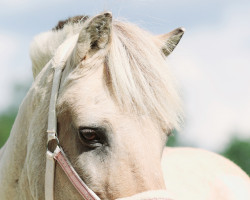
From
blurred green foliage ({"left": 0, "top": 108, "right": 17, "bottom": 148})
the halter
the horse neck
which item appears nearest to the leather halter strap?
the halter

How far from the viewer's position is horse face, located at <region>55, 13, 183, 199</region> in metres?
2.52

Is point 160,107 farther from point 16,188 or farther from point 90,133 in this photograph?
point 16,188

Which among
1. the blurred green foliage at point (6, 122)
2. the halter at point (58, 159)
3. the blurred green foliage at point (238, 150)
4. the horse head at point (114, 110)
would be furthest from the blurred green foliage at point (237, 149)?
the horse head at point (114, 110)

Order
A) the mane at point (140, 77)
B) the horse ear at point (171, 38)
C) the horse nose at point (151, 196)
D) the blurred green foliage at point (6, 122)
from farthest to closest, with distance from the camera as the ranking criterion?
the blurred green foliage at point (6, 122) < the horse ear at point (171, 38) < the mane at point (140, 77) < the horse nose at point (151, 196)

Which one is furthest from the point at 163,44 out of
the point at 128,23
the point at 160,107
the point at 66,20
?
the point at 66,20

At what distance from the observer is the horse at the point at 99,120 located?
254cm

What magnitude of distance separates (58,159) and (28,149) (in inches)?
Answer: 16.6

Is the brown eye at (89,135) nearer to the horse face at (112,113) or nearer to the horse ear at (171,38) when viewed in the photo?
the horse face at (112,113)

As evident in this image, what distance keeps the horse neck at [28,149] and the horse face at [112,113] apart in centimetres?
22

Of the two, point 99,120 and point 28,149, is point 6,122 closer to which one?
point 28,149

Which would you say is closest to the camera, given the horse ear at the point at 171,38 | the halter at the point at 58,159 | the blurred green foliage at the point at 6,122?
the halter at the point at 58,159

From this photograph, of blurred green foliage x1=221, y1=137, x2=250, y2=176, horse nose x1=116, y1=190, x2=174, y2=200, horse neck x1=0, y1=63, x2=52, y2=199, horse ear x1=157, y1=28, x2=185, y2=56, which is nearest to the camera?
horse nose x1=116, y1=190, x2=174, y2=200

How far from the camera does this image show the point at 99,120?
2.57m

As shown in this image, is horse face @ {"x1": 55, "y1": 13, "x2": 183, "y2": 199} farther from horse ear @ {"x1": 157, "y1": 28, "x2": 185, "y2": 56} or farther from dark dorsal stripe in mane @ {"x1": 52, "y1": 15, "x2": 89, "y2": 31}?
dark dorsal stripe in mane @ {"x1": 52, "y1": 15, "x2": 89, "y2": 31}
